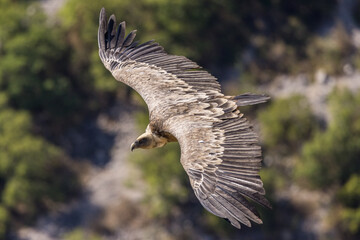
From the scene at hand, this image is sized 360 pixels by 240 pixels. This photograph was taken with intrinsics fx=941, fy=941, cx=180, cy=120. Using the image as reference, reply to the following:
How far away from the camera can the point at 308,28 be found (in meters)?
47.1

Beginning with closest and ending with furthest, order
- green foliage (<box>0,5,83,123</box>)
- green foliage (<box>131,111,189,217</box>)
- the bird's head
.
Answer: the bird's head, green foliage (<box>131,111,189,217</box>), green foliage (<box>0,5,83,123</box>)

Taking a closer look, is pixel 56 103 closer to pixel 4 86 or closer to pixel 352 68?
pixel 4 86

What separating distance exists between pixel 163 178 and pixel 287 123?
20.9 ft

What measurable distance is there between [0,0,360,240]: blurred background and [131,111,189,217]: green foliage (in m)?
0.05

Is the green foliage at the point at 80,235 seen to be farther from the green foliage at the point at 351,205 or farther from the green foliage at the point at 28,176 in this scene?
the green foliage at the point at 351,205

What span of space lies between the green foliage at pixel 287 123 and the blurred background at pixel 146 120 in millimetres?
55

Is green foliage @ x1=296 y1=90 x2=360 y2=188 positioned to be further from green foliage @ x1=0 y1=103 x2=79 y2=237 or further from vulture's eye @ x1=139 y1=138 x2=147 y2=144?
vulture's eye @ x1=139 y1=138 x2=147 y2=144

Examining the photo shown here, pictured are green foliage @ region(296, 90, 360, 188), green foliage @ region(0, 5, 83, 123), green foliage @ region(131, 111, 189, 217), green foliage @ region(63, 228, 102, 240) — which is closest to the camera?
green foliage @ region(63, 228, 102, 240)

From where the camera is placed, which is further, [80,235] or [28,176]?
[28,176]

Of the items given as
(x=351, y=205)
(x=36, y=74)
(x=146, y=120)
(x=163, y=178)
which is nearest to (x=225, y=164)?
(x=163, y=178)

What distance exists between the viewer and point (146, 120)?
40.8 m

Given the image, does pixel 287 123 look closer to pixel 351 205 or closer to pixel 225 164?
pixel 351 205

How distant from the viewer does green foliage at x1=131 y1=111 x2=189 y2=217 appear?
4022 centimetres

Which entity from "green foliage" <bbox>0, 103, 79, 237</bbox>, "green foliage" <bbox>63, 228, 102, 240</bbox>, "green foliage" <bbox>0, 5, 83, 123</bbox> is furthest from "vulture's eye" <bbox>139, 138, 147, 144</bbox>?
"green foliage" <bbox>0, 5, 83, 123</bbox>
